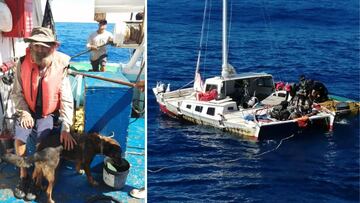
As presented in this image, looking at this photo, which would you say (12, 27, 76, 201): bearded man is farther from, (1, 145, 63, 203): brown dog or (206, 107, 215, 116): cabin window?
(206, 107, 215, 116): cabin window

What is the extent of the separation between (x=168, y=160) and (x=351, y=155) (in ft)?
4.10

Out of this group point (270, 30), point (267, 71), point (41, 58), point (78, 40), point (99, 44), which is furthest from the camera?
point (267, 71)

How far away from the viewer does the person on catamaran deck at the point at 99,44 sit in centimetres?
281

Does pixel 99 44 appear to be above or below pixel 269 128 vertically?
above

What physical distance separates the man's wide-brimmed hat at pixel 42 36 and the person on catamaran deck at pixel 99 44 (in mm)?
232

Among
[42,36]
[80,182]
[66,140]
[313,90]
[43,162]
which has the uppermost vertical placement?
[42,36]

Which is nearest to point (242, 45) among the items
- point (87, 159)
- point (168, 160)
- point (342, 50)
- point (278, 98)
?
point (278, 98)

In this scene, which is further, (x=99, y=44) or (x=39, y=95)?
(x=99, y=44)

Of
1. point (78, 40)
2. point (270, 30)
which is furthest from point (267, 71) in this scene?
point (78, 40)

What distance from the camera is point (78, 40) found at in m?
2.71

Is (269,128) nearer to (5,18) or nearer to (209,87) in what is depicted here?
(209,87)

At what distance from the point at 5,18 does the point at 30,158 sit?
70cm

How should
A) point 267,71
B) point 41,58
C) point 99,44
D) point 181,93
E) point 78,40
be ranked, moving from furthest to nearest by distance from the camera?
point 181,93 → point 267,71 → point 99,44 → point 78,40 → point 41,58

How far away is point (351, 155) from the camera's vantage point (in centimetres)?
367
